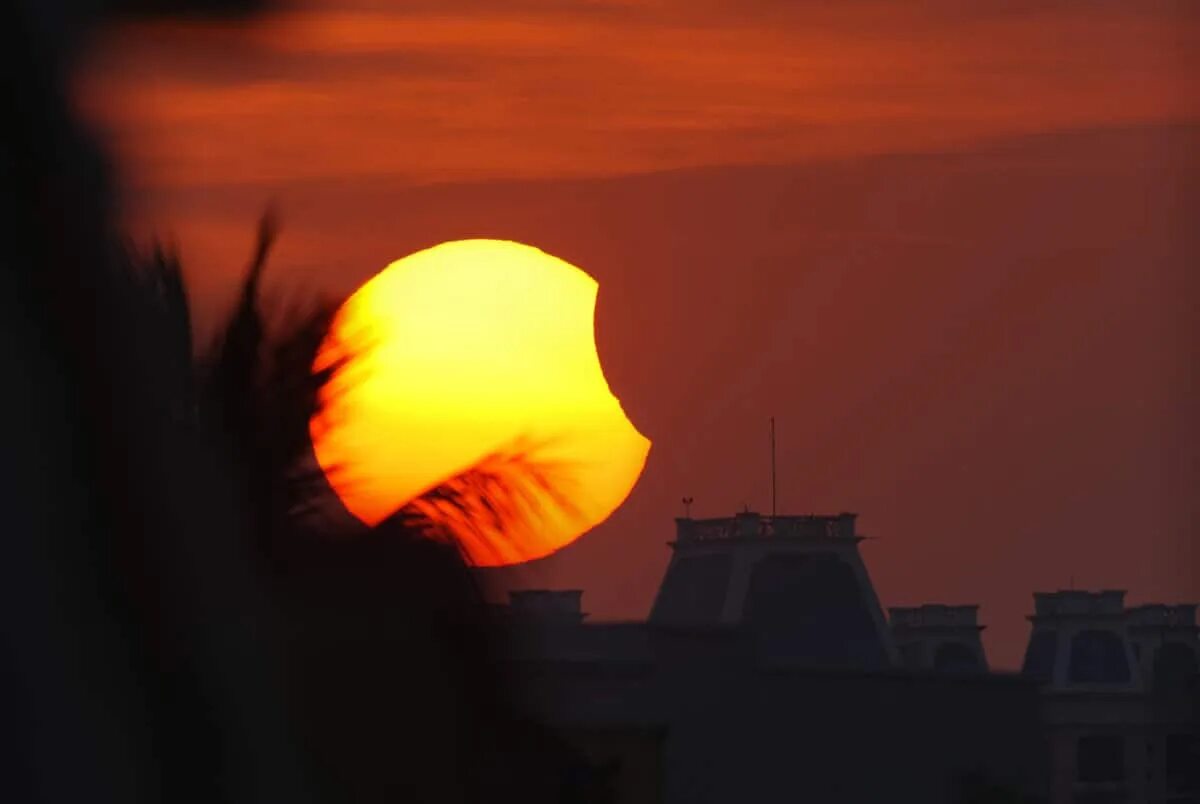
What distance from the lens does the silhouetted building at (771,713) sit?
17250 mm

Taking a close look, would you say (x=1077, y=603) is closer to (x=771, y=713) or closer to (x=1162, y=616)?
(x=1162, y=616)

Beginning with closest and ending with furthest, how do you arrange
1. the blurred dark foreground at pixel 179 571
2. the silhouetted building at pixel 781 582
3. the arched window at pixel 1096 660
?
the blurred dark foreground at pixel 179 571, the silhouetted building at pixel 781 582, the arched window at pixel 1096 660

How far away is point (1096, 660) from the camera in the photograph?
145 ft

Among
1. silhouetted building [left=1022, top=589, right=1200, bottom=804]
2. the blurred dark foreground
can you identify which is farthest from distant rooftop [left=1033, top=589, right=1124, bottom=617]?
the blurred dark foreground

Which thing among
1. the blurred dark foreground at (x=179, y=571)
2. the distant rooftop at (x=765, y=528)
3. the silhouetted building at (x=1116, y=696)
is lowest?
the blurred dark foreground at (x=179, y=571)

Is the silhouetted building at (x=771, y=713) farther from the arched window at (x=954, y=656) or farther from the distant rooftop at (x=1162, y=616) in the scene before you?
the distant rooftop at (x=1162, y=616)

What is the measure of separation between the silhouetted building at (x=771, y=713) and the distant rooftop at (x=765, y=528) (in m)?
0.08

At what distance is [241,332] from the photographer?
8.31 m

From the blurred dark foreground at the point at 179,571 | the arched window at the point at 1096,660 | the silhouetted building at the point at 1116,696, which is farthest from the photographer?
the arched window at the point at 1096,660

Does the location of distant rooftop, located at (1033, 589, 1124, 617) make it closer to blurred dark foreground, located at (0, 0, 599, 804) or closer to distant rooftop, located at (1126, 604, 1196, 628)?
distant rooftop, located at (1126, 604, 1196, 628)

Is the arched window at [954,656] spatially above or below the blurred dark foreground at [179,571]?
above

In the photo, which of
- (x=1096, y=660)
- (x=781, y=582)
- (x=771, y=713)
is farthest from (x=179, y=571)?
(x=1096, y=660)

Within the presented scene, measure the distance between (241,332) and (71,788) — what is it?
100 inches

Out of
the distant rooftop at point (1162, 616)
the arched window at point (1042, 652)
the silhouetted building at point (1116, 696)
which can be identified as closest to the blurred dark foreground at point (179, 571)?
the silhouetted building at point (1116, 696)
